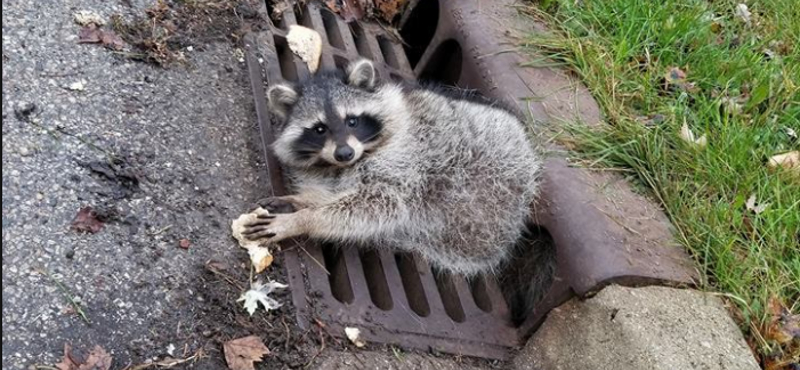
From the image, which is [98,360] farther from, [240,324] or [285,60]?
[285,60]

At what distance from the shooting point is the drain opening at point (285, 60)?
3.13 meters

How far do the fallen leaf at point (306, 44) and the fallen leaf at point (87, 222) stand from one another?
125 cm

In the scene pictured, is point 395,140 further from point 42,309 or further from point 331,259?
point 42,309

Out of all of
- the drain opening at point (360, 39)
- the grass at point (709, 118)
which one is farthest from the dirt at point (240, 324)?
the drain opening at point (360, 39)

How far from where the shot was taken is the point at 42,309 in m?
1.91

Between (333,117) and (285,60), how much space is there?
698 millimetres

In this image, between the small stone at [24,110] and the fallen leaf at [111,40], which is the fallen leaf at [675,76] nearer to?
the fallen leaf at [111,40]

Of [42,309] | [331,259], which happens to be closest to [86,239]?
[42,309]

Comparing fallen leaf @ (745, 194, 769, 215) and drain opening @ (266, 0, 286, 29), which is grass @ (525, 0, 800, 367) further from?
drain opening @ (266, 0, 286, 29)

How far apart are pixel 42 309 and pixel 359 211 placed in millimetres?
1094

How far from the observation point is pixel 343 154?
2.54 meters

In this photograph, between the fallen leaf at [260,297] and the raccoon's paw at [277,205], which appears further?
the raccoon's paw at [277,205]

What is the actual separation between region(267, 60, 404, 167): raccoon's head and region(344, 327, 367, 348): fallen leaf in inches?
24.1

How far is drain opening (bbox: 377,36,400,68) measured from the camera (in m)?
3.52
